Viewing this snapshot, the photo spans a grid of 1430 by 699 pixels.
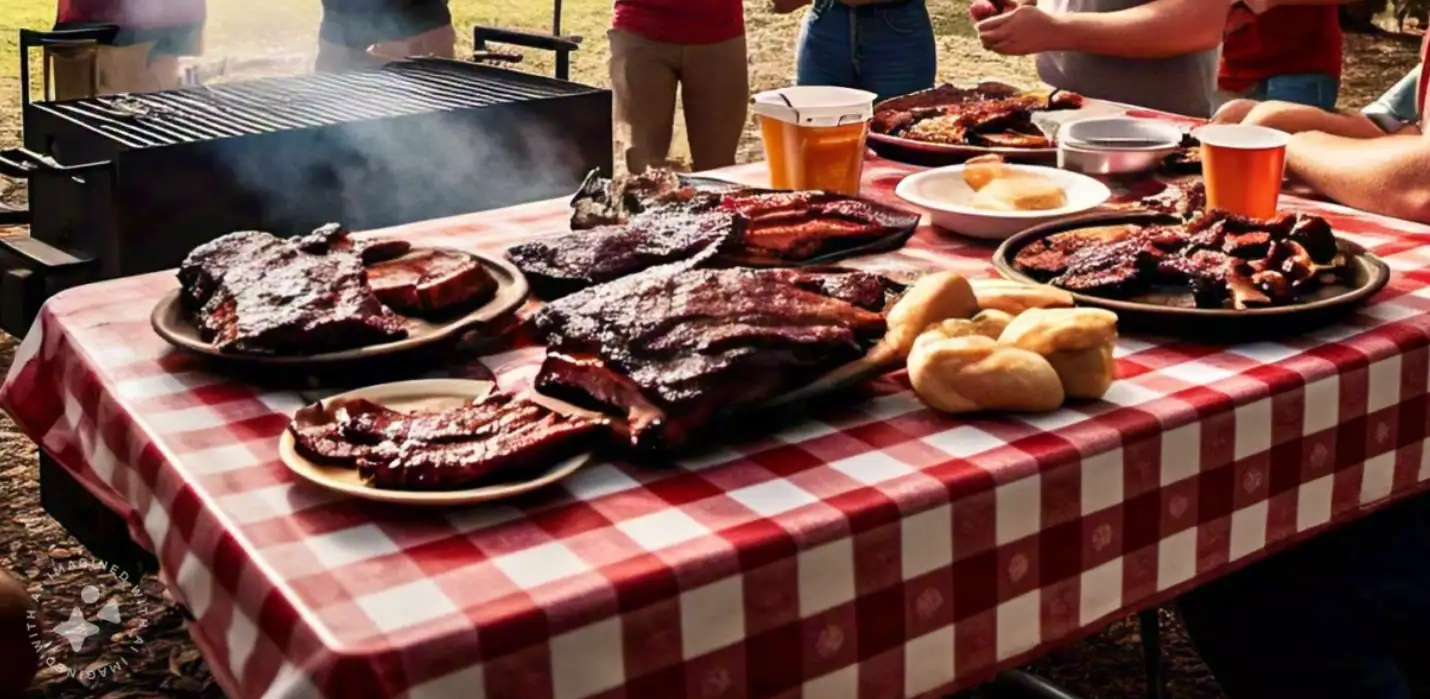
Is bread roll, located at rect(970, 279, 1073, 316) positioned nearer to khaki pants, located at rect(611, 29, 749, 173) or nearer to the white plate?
the white plate

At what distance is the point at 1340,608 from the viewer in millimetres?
2123

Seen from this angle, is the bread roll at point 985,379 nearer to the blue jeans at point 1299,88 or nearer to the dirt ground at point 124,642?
the dirt ground at point 124,642

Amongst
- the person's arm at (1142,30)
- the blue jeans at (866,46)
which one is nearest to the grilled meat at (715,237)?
the person's arm at (1142,30)

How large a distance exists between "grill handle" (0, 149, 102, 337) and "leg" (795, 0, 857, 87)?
2275 mm

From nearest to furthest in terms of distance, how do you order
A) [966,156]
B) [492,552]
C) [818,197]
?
[492,552], [818,197], [966,156]

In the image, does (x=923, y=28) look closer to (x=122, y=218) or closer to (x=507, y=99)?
(x=507, y=99)

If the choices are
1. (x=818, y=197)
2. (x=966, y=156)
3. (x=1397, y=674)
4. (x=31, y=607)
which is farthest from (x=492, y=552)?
(x=966, y=156)

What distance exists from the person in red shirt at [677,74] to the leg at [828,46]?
2.58 feet

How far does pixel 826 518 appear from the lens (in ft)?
4.39

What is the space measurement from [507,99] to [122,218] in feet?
3.26

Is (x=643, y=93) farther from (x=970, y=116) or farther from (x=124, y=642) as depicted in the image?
(x=124, y=642)

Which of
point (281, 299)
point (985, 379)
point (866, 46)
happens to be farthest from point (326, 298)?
point (866, 46)

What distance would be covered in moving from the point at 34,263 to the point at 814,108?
1626mm

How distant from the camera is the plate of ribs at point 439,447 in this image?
4.41ft
